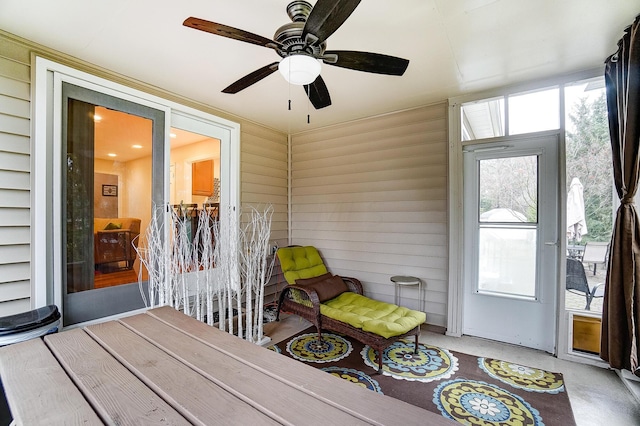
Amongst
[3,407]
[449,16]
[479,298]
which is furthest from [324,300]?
[449,16]

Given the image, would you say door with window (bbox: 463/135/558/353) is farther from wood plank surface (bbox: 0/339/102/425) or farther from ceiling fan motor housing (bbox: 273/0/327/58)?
wood plank surface (bbox: 0/339/102/425)

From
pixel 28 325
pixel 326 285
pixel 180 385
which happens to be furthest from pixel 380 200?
pixel 28 325

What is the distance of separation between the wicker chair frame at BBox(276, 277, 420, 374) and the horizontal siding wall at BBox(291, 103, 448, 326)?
53 cm

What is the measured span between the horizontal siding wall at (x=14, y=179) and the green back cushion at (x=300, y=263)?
7.72 ft

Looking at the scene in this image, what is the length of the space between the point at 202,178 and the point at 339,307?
230 cm

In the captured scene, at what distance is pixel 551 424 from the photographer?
1946 millimetres

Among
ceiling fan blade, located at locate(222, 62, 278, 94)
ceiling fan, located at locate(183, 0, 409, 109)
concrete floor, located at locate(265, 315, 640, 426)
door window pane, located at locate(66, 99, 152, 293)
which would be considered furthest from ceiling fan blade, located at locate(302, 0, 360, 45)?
concrete floor, located at locate(265, 315, 640, 426)

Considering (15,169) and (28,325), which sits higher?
(15,169)

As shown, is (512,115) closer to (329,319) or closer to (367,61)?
(367,61)

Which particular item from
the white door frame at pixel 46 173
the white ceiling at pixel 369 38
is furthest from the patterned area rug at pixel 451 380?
the white ceiling at pixel 369 38

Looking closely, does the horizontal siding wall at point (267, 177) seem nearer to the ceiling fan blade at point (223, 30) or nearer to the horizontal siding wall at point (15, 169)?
the horizontal siding wall at point (15, 169)

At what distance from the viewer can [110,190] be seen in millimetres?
2797

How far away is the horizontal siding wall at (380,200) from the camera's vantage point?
3.47 meters

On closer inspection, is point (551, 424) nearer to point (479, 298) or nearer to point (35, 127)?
point (479, 298)
